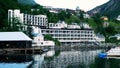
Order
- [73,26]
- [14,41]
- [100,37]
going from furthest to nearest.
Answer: [73,26], [100,37], [14,41]

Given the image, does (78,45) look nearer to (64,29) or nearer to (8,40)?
(64,29)

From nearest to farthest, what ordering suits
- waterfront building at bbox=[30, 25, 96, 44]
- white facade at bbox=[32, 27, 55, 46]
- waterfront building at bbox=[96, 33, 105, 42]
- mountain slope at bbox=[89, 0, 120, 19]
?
1. white facade at bbox=[32, 27, 55, 46]
2. waterfront building at bbox=[30, 25, 96, 44]
3. waterfront building at bbox=[96, 33, 105, 42]
4. mountain slope at bbox=[89, 0, 120, 19]

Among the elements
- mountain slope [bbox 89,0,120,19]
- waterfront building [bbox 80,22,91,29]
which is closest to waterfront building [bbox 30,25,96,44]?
waterfront building [bbox 80,22,91,29]

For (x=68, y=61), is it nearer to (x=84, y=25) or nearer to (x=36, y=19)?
(x=36, y=19)

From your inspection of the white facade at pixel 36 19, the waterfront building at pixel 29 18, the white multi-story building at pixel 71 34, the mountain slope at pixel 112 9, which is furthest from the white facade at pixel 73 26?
the mountain slope at pixel 112 9

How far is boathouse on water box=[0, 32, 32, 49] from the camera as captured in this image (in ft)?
216

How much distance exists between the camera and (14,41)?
217 ft

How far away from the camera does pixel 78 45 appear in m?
103

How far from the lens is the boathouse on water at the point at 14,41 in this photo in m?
65.7

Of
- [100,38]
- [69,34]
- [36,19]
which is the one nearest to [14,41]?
[69,34]

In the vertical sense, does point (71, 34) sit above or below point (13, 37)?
above

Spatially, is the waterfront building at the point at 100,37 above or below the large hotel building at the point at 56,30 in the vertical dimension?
below

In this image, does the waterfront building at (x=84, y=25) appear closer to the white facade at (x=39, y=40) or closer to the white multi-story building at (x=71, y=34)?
the white multi-story building at (x=71, y=34)

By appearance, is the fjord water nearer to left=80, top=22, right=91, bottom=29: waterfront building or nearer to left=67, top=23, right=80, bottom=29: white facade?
left=67, top=23, right=80, bottom=29: white facade
